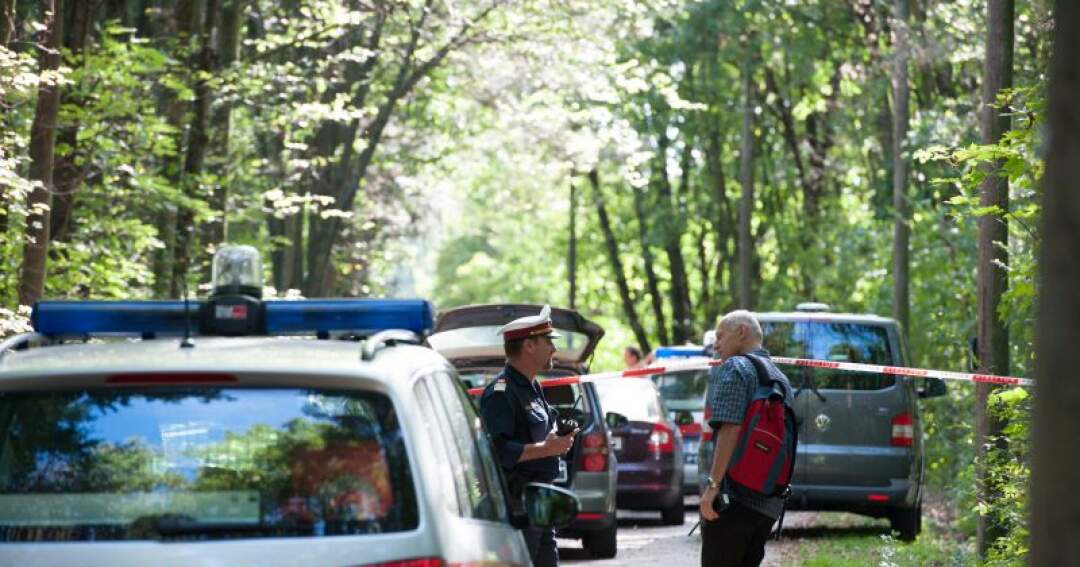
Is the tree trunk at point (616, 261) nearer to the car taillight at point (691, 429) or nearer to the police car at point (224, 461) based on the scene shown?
the car taillight at point (691, 429)

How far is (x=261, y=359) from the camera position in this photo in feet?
17.2

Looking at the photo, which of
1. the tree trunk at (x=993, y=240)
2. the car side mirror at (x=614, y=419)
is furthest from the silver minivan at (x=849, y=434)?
the tree trunk at (x=993, y=240)

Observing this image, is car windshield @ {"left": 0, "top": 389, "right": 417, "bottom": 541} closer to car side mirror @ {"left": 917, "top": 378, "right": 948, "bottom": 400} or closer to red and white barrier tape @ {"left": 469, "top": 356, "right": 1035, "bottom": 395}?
red and white barrier tape @ {"left": 469, "top": 356, "right": 1035, "bottom": 395}

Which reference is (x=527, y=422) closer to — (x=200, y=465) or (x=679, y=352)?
(x=200, y=465)

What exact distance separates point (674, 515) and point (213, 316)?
13330mm

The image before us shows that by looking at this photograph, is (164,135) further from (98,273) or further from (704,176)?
(704,176)

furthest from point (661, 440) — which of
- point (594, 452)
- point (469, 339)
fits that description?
point (469, 339)

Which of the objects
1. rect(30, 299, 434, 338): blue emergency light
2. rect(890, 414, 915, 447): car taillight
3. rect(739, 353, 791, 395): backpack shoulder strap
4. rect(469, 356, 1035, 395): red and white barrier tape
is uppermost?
rect(30, 299, 434, 338): blue emergency light

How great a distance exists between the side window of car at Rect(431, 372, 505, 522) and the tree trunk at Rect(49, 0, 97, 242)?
40.9 ft

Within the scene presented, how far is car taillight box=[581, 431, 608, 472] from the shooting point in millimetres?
15125

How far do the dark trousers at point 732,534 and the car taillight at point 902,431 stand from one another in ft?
26.9

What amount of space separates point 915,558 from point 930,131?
14.6m

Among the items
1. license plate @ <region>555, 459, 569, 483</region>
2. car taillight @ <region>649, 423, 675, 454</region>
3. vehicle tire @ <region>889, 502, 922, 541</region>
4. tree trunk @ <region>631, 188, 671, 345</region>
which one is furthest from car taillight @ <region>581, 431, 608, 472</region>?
tree trunk @ <region>631, 188, 671, 345</region>

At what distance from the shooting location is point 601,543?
50.7 ft
